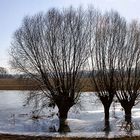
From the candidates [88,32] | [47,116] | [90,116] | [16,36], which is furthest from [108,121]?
[16,36]

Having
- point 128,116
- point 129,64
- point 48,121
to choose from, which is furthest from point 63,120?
point 129,64

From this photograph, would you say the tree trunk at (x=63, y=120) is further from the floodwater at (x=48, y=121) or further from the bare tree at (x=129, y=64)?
the bare tree at (x=129, y=64)

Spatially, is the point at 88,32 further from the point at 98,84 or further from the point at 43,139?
the point at 43,139

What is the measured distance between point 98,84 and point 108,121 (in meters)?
5.02

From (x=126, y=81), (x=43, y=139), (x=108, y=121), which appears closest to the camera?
(x=43, y=139)

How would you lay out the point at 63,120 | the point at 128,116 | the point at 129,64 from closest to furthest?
1. the point at 63,120
2. the point at 128,116
3. the point at 129,64

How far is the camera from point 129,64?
3372cm

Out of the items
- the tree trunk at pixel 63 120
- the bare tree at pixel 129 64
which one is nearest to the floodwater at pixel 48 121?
the tree trunk at pixel 63 120

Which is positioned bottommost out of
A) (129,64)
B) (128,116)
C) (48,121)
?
(48,121)

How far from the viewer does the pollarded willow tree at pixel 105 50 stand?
3278 centimetres

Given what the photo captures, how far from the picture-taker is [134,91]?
107ft

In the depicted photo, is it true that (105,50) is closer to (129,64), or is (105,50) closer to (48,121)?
(129,64)

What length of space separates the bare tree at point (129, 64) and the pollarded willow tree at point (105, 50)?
1.63ft

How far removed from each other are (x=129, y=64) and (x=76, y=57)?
5.56 metres
